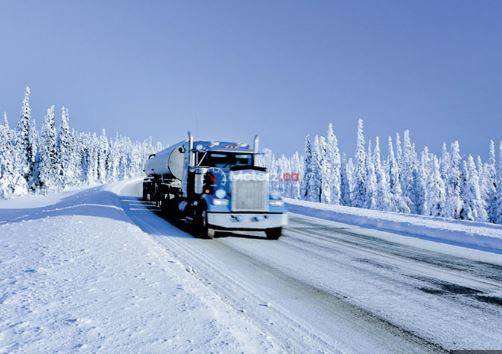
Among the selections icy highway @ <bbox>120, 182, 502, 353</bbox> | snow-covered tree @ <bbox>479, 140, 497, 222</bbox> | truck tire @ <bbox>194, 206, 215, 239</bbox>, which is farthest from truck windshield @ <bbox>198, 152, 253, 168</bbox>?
snow-covered tree @ <bbox>479, 140, 497, 222</bbox>

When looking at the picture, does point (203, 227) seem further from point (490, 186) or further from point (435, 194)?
point (490, 186)

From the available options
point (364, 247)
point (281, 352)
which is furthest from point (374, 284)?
point (364, 247)

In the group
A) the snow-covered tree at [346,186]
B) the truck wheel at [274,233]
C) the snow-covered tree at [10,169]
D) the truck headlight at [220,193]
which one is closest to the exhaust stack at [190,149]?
the truck headlight at [220,193]

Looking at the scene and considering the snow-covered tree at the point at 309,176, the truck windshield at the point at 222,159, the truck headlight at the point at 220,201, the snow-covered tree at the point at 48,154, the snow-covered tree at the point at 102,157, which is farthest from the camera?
the snow-covered tree at the point at 102,157

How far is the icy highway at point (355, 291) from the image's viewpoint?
14.1 ft

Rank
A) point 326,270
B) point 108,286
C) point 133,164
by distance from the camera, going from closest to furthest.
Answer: point 108,286 → point 326,270 → point 133,164

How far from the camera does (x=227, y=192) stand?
1202cm

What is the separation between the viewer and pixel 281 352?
3602 millimetres

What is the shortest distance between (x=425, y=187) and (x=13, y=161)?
6570 cm

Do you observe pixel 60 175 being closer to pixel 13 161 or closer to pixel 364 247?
pixel 13 161

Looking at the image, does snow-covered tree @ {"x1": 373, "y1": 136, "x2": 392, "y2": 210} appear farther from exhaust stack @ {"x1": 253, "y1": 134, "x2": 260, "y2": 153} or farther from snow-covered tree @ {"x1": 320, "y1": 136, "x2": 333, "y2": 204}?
exhaust stack @ {"x1": 253, "y1": 134, "x2": 260, "y2": 153}

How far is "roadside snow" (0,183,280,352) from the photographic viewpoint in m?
3.54

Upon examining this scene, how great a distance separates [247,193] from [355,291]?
613 cm

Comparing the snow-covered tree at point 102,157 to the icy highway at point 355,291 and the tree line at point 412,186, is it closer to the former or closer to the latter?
the tree line at point 412,186
